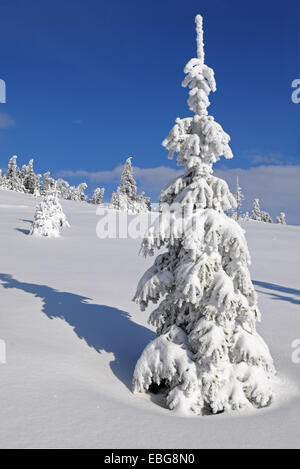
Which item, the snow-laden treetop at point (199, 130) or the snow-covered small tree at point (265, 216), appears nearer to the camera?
the snow-laden treetop at point (199, 130)

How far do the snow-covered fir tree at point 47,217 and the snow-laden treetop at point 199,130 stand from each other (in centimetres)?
2871

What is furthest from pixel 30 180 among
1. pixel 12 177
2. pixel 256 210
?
pixel 256 210

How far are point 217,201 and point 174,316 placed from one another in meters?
2.83

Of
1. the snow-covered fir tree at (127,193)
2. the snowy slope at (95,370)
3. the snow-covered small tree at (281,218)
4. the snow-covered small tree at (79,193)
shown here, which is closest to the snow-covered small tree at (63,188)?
the snow-covered small tree at (79,193)

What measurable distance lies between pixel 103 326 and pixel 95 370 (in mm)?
3303

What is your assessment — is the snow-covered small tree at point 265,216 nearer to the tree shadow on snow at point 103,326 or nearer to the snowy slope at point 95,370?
the snowy slope at point 95,370

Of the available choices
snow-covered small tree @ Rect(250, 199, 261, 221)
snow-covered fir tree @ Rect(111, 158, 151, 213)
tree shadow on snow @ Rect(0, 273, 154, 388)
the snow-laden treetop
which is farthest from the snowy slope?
snow-covered small tree @ Rect(250, 199, 261, 221)

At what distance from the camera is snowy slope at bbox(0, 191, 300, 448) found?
577cm

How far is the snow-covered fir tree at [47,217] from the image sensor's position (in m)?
34.8

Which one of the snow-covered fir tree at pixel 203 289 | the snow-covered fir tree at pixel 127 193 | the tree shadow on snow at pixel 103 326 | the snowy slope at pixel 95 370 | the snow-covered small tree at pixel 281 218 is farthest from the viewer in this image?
the snow-covered small tree at pixel 281 218

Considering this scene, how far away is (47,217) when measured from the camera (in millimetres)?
35375

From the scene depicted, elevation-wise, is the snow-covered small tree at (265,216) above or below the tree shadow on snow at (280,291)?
above

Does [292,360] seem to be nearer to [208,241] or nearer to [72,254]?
[208,241]

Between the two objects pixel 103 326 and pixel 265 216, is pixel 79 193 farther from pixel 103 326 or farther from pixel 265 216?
pixel 103 326
